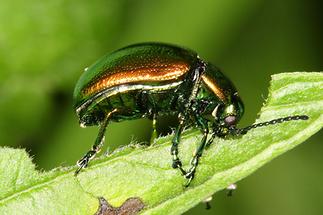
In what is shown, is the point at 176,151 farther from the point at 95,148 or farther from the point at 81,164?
the point at 95,148

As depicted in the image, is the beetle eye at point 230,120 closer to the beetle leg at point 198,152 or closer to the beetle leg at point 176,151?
the beetle leg at point 198,152

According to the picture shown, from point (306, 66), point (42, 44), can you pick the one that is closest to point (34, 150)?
point (42, 44)

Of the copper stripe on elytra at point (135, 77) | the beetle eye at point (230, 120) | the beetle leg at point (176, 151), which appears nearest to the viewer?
the beetle leg at point (176, 151)

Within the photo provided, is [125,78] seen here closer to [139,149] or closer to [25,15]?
[139,149]

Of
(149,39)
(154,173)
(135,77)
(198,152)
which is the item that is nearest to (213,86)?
(135,77)

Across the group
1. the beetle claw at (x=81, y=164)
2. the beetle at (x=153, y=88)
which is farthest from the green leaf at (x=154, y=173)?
the beetle at (x=153, y=88)

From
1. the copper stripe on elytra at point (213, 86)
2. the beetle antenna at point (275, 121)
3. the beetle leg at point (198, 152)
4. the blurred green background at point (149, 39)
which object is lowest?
the blurred green background at point (149, 39)

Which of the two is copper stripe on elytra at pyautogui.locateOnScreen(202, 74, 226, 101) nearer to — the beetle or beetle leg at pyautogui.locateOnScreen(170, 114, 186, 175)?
the beetle
